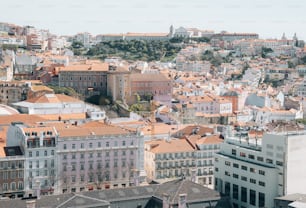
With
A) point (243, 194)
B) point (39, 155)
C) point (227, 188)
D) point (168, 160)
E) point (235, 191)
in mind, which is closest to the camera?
point (243, 194)

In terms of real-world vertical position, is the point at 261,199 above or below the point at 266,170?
below

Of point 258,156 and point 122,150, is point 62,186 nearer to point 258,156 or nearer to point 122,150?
point 122,150

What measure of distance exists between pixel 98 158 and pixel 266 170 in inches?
413

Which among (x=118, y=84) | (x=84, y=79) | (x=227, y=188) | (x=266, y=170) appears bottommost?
(x=227, y=188)

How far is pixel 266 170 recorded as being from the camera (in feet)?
90.6

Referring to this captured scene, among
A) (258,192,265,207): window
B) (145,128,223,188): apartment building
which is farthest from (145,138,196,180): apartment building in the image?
(258,192,265,207): window

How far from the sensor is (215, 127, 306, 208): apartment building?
2736cm

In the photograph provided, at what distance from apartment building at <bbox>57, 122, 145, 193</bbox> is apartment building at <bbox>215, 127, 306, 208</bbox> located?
5881 mm

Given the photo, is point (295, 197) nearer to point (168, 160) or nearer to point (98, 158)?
point (168, 160)

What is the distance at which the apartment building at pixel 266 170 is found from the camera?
27359 mm

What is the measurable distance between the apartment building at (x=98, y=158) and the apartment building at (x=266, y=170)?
588 centimetres

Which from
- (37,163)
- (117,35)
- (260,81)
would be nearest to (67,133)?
(37,163)

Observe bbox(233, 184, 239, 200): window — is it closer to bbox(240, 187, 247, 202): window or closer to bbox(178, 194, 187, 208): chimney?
bbox(240, 187, 247, 202): window

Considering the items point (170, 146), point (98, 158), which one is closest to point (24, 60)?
point (170, 146)
